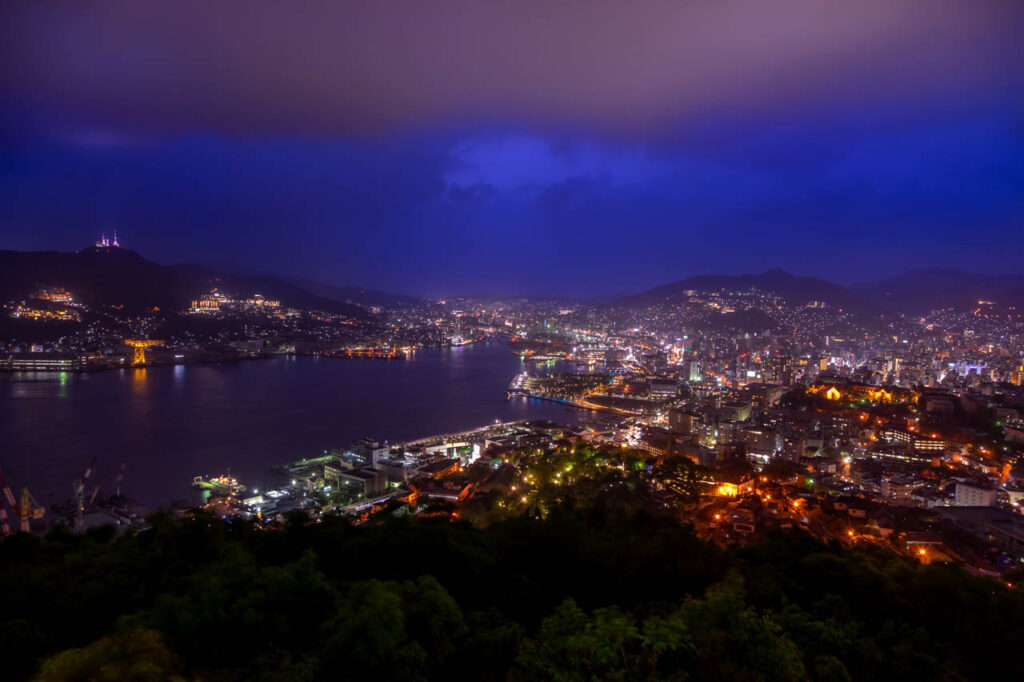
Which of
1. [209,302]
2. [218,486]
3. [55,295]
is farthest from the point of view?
[209,302]

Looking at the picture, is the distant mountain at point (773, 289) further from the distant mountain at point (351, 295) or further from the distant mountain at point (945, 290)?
the distant mountain at point (351, 295)

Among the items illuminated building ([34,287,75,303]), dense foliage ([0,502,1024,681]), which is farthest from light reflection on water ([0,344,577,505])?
illuminated building ([34,287,75,303])

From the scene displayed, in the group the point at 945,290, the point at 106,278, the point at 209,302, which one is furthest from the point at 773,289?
the point at 106,278

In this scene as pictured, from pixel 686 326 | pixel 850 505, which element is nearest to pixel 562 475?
pixel 850 505

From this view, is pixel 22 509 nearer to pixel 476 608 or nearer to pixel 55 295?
pixel 476 608

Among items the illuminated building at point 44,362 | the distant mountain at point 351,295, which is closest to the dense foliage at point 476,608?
the illuminated building at point 44,362

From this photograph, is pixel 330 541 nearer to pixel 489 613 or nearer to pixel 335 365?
pixel 489 613
